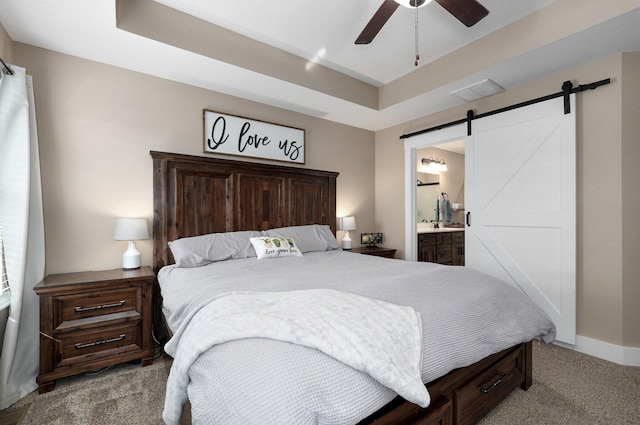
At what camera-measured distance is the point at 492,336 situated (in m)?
1.50

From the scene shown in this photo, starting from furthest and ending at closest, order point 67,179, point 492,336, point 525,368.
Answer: point 67,179 → point 525,368 → point 492,336

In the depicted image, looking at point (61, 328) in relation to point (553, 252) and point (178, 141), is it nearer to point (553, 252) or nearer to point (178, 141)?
point (178, 141)

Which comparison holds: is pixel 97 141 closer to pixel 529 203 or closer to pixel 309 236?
pixel 309 236

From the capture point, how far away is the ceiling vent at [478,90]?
292 centimetres

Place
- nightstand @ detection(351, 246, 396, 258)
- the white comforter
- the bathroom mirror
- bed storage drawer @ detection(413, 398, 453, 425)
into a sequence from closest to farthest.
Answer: the white comforter, bed storage drawer @ detection(413, 398, 453, 425), nightstand @ detection(351, 246, 396, 258), the bathroom mirror

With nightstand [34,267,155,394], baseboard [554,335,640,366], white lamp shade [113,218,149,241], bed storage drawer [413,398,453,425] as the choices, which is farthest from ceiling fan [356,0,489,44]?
baseboard [554,335,640,366]

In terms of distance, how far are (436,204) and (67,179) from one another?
5394 mm

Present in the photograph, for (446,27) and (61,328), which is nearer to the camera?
(61,328)

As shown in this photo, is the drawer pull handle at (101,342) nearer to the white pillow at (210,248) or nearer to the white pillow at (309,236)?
the white pillow at (210,248)

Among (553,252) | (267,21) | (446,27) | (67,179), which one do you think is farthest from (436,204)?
(67,179)

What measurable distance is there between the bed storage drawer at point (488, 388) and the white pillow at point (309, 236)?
191 centimetres

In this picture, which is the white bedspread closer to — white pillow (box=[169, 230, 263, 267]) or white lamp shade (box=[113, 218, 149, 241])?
white pillow (box=[169, 230, 263, 267])

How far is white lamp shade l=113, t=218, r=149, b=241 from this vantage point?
7.80 feet

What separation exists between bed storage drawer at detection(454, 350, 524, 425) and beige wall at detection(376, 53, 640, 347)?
3.93 feet
